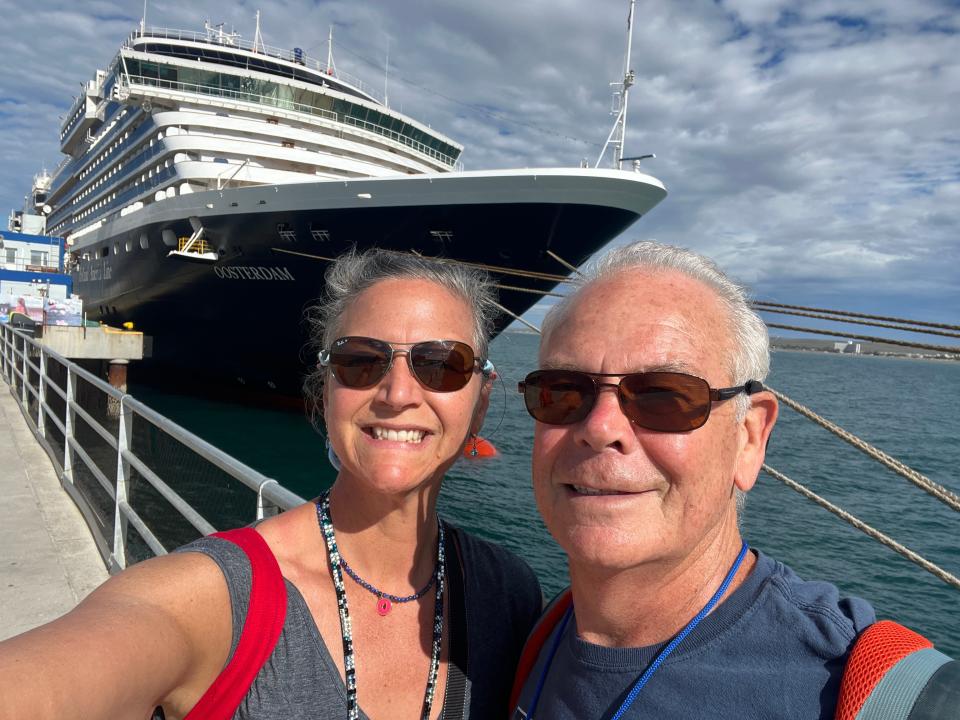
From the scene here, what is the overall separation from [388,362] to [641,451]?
715mm

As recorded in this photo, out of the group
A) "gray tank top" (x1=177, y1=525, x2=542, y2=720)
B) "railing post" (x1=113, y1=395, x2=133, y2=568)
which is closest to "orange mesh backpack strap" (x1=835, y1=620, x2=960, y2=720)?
"gray tank top" (x1=177, y1=525, x2=542, y2=720)

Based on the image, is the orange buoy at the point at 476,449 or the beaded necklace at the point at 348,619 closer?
the beaded necklace at the point at 348,619

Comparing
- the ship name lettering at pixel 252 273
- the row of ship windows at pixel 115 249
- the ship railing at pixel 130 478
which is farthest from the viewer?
the row of ship windows at pixel 115 249

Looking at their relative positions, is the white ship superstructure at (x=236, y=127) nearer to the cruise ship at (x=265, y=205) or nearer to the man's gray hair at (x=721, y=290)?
the cruise ship at (x=265, y=205)

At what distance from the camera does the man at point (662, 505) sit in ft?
3.60

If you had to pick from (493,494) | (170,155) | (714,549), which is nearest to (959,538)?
(493,494)

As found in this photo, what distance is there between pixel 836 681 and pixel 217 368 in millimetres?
16981

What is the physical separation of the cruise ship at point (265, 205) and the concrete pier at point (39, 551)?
5.29 meters

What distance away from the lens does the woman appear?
1.16 meters

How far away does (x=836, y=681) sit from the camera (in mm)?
987

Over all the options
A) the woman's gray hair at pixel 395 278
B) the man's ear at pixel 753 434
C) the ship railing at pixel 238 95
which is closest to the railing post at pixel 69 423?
the woman's gray hair at pixel 395 278

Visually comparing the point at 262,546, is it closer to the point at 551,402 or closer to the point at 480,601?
the point at 480,601

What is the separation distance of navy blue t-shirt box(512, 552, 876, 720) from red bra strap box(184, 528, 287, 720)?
0.61m

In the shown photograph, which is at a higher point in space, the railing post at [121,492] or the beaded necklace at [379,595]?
the beaded necklace at [379,595]
